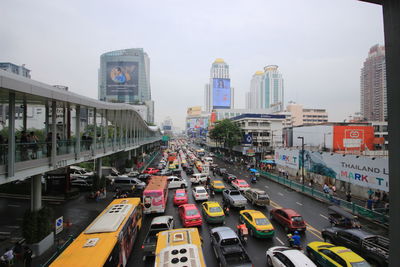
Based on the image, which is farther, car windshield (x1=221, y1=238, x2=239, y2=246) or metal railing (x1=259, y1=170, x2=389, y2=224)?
metal railing (x1=259, y1=170, x2=389, y2=224)

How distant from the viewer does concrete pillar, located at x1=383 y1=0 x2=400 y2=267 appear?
8.71ft

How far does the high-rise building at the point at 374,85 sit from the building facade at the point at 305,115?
2066cm

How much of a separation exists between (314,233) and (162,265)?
10.8 metres

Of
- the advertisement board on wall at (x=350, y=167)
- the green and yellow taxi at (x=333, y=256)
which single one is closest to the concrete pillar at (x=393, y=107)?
the green and yellow taxi at (x=333, y=256)

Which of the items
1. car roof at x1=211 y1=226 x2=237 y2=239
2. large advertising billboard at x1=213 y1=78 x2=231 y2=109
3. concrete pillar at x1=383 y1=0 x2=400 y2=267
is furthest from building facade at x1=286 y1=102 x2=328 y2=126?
concrete pillar at x1=383 y1=0 x2=400 y2=267

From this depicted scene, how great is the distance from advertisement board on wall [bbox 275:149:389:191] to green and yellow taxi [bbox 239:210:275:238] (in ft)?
37.1

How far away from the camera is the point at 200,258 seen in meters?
7.30

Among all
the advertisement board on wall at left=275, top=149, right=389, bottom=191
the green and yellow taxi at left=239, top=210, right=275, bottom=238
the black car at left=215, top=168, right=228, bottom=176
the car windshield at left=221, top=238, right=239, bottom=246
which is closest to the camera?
the car windshield at left=221, top=238, right=239, bottom=246

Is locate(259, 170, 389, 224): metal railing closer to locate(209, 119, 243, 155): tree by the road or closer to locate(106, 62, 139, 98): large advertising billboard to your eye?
locate(209, 119, 243, 155): tree by the road

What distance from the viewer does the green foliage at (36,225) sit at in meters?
11.4

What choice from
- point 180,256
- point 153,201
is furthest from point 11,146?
point 153,201

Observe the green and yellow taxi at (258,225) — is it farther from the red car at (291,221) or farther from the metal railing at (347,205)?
the metal railing at (347,205)

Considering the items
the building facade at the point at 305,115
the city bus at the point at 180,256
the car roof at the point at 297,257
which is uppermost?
the building facade at the point at 305,115

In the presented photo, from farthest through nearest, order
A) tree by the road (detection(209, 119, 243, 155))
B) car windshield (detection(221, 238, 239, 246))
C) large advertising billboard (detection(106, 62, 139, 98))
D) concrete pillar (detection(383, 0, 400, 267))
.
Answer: large advertising billboard (detection(106, 62, 139, 98)) < tree by the road (detection(209, 119, 243, 155)) < car windshield (detection(221, 238, 239, 246)) < concrete pillar (detection(383, 0, 400, 267))
